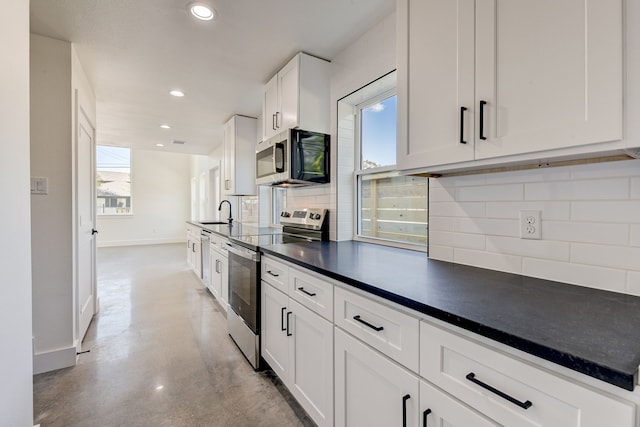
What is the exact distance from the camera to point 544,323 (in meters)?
0.74

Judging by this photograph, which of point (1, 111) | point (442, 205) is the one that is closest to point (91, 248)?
point (1, 111)

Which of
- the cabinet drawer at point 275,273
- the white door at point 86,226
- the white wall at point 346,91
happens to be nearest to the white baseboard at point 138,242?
the white door at point 86,226

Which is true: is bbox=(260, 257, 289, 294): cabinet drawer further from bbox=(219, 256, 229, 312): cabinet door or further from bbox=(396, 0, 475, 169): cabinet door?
bbox=(219, 256, 229, 312): cabinet door

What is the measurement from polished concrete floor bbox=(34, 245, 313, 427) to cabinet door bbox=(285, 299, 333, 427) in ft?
0.78

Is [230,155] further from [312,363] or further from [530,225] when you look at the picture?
[530,225]

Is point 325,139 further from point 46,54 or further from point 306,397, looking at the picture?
point 46,54

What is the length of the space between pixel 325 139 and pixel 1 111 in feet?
6.14

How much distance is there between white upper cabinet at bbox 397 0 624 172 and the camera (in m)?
0.82

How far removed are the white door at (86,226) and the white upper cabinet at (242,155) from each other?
155 cm

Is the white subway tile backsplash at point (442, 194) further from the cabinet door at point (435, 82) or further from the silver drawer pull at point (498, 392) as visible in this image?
the silver drawer pull at point (498, 392)

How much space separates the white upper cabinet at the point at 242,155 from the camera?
406cm

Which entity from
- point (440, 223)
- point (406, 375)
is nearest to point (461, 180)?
point (440, 223)

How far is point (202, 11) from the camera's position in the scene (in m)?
1.87

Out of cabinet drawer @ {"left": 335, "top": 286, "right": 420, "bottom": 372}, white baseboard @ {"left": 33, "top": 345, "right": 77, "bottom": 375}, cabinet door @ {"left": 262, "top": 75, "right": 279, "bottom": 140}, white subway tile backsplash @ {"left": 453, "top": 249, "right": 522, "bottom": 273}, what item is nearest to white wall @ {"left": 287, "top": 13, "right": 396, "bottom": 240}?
cabinet door @ {"left": 262, "top": 75, "right": 279, "bottom": 140}
